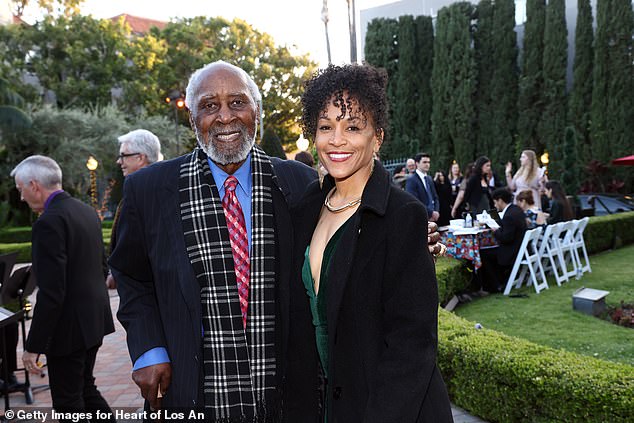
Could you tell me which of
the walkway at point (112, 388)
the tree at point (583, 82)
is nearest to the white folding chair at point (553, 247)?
the walkway at point (112, 388)

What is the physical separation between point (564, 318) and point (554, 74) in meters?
21.7

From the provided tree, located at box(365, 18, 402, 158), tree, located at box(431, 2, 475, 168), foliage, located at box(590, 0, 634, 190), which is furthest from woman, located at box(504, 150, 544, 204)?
tree, located at box(365, 18, 402, 158)

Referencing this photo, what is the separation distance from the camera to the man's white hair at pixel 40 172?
3752mm

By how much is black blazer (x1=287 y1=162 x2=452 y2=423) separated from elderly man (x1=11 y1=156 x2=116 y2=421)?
7.79 ft

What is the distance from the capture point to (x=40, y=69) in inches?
1152

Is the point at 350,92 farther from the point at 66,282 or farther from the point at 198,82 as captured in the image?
the point at 66,282

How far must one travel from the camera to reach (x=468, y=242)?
331 inches

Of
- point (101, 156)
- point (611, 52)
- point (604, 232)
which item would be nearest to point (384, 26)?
point (611, 52)

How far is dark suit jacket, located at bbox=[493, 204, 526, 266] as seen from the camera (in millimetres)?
8359

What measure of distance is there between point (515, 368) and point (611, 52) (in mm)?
24450

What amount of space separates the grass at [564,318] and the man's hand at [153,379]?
471 centimetres

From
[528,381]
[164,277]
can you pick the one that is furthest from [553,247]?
[164,277]

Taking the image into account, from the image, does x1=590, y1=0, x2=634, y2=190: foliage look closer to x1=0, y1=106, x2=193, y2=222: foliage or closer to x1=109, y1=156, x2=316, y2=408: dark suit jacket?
x1=0, y1=106, x2=193, y2=222: foliage

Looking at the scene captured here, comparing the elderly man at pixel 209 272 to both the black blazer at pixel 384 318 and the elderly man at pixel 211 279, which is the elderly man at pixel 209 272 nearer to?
the elderly man at pixel 211 279
